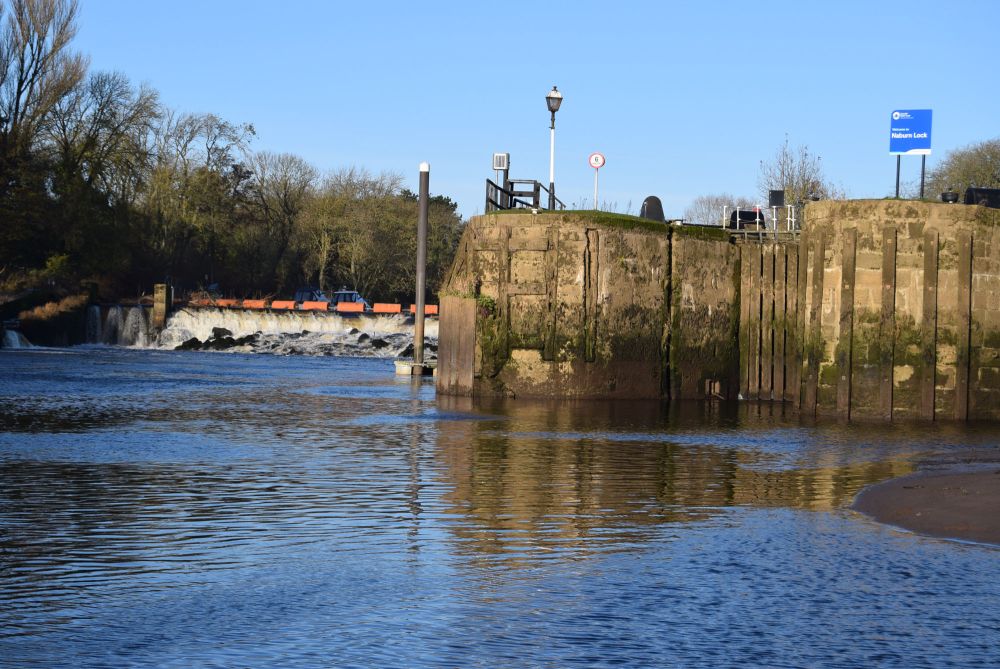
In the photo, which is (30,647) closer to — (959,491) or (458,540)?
(458,540)

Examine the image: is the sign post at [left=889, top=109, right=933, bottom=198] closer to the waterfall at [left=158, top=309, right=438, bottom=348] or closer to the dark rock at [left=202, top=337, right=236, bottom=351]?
the waterfall at [left=158, top=309, right=438, bottom=348]

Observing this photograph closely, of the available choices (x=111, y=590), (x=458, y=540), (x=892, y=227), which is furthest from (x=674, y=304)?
(x=111, y=590)

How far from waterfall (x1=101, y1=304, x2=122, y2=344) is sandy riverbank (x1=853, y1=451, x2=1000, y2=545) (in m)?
66.6

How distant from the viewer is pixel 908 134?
36562mm

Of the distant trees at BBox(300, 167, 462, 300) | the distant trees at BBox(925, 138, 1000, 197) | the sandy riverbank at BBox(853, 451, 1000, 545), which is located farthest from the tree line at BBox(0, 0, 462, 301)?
the sandy riverbank at BBox(853, 451, 1000, 545)

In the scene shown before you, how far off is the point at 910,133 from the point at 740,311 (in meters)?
7.04

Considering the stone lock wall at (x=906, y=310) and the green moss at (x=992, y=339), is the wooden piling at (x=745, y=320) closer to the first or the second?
the stone lock wall at (x=906, y=310)

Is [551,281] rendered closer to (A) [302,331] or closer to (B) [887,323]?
(B) [887,323]

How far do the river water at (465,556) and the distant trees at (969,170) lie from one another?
241 ft

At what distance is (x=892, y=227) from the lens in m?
30.7

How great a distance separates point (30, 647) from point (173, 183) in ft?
288

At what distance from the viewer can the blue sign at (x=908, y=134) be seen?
3644cm

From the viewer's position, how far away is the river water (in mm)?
8914

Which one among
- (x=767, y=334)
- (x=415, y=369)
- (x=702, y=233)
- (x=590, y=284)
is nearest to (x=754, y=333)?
(x=767, y=334)
